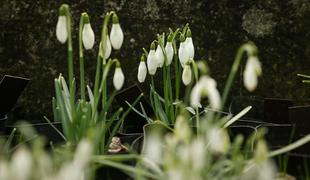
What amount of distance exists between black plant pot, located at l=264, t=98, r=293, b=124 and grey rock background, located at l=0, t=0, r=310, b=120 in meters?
0.30

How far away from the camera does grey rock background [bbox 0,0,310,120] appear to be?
237 cm

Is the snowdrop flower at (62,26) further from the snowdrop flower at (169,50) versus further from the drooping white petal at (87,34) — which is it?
the snowdrop flower at (169,50)

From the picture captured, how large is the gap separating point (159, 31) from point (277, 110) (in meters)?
0.55

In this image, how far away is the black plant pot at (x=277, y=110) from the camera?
2.12 metres

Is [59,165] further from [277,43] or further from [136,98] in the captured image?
[277,43]

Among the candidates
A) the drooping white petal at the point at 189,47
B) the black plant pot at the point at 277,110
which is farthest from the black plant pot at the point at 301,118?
the drooping white petal at the point at 189,47

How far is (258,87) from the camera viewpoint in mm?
2434

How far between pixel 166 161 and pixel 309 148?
2.24 ft

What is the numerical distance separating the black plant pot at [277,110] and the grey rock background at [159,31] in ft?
0.98

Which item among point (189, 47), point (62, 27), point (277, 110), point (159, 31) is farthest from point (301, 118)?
point (62, 27)

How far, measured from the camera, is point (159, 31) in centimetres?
240

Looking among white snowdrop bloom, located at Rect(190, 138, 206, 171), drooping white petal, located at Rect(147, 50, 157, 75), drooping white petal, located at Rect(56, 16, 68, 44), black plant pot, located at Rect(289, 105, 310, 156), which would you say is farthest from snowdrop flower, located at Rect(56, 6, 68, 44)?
black plant pot, located at Rect(289, 105, 310, 156)

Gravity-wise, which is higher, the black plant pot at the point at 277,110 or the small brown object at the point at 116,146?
the black plant pot at the point at 277,110

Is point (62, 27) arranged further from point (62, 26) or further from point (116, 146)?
point (116, 146)
